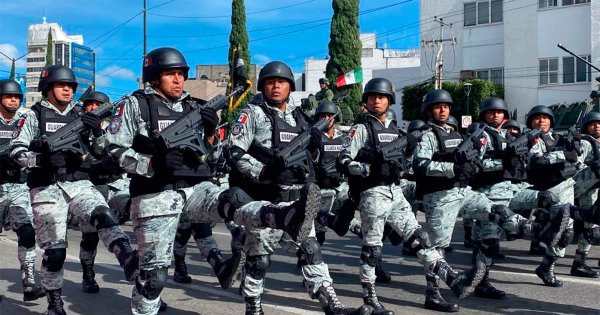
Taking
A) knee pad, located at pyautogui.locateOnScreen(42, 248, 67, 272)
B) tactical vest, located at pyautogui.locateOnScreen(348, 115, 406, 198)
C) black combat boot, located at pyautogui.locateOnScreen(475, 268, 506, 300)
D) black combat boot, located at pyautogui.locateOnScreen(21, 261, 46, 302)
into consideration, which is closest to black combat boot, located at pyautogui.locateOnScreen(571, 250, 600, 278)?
black combat boot, located at pyautogui.locateOnScreen(475, 268, 506, 300)

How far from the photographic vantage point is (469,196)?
707 centimetres

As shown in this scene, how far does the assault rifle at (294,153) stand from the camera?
5.10 metres

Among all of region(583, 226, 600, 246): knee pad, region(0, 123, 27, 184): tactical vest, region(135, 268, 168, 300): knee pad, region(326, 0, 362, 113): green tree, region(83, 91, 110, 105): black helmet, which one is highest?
region(326, 0, 362, 113): green tree

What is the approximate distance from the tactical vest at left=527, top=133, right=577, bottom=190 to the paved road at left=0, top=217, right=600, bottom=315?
1.16m

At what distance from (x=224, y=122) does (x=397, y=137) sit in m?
3.18

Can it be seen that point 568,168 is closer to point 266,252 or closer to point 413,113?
point 266,252

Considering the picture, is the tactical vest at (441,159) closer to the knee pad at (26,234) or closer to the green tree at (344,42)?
the knee pad at (26,234)

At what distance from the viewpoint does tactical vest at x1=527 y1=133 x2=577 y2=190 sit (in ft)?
26.3

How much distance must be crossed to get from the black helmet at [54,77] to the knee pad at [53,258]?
1.53 meters

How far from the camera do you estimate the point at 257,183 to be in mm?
5359

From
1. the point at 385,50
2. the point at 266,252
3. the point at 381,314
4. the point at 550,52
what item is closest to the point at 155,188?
the point at 266,252

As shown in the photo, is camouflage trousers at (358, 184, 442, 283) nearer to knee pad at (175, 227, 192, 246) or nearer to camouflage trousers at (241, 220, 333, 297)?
camouflage trousers at (241, 220, 333, 297)

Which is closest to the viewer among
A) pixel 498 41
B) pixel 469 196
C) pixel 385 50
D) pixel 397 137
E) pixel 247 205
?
pixel 247 205

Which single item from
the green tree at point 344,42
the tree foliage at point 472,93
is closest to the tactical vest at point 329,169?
the tree foliage at point 472,93
